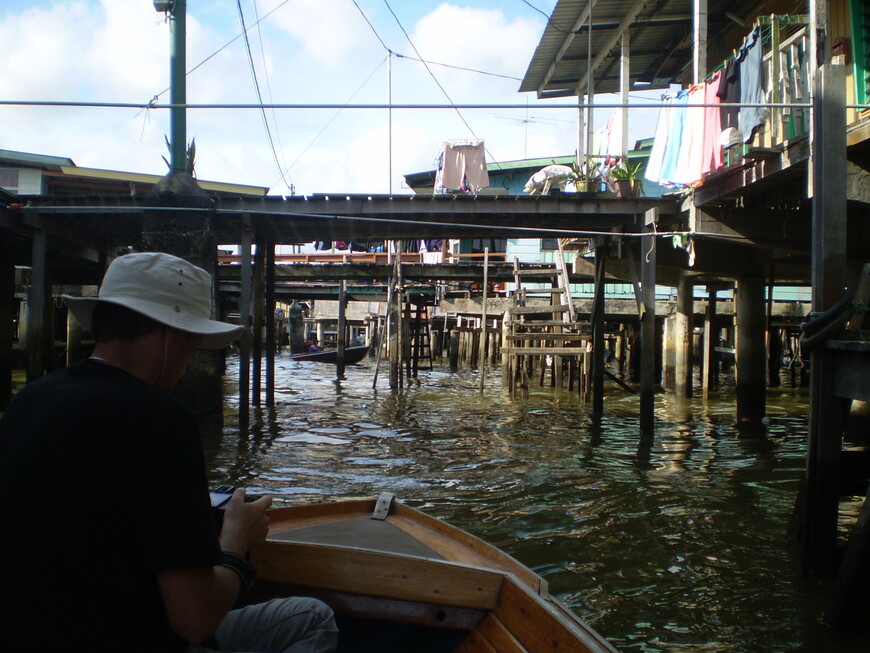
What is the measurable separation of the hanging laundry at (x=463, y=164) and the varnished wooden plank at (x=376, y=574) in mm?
13883

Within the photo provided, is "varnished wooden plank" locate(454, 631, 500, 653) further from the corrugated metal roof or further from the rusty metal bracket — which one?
the corrugated metal roof

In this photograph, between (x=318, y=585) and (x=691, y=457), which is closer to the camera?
(x=318, y=585)

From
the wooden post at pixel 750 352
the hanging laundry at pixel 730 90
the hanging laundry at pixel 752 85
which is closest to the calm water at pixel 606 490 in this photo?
the wooden post at pixel 750 352

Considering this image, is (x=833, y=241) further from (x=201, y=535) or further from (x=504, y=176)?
(x=504, y=176)

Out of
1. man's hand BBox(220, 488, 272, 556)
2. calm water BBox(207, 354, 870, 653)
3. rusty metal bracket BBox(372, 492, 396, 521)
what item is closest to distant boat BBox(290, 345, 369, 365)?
calm water BBox(207, 354, 870, 653)

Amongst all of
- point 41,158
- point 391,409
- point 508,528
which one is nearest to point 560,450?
point 508,528

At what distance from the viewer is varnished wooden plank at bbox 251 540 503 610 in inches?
105

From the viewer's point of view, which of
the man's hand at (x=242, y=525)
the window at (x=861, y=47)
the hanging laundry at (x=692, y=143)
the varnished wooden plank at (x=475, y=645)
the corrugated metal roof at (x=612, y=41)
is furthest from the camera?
the corrugated metal roof at (x=612, y=41)

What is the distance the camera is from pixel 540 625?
2438mm

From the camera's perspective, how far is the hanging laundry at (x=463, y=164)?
53.0ft

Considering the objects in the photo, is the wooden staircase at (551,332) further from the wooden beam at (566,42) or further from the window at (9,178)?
the window at (9,178)

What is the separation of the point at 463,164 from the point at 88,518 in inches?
598

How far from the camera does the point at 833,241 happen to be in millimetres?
5004

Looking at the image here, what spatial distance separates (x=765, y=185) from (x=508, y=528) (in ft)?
16.7
